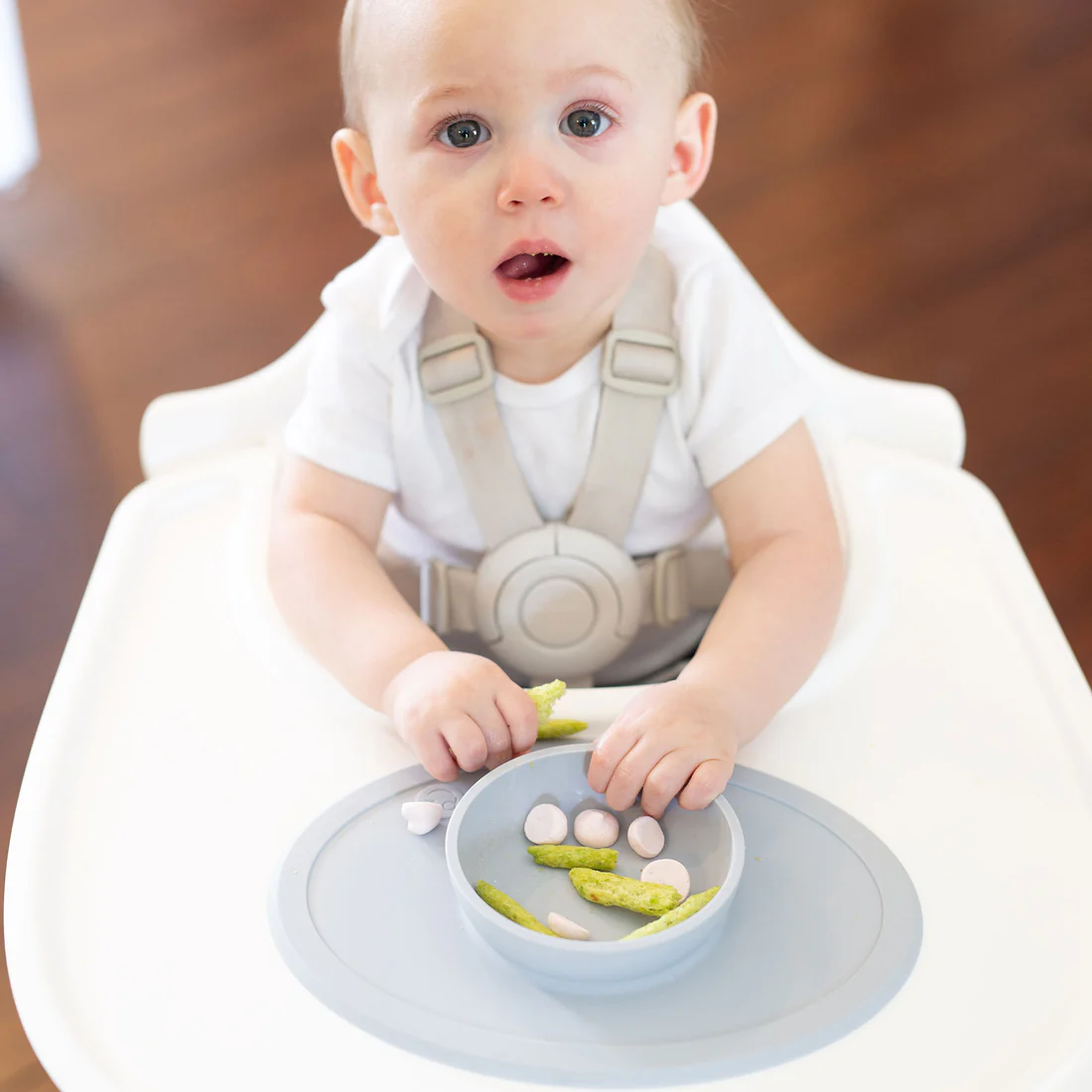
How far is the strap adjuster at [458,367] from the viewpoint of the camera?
0.66 metres

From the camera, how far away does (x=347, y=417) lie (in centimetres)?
67

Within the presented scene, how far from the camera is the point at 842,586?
2.09 feet

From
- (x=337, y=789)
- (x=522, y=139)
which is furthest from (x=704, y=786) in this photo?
(x=522, y=139)

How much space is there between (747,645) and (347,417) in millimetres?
211

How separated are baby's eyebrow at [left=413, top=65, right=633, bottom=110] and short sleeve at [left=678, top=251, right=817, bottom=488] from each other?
13 cm

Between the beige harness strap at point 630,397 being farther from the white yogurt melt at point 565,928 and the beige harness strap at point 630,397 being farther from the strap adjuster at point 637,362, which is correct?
the white yogurt melt at point 565,928

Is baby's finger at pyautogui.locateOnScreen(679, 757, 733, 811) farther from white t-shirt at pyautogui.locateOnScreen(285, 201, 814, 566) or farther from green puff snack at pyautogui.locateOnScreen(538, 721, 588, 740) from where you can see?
white t-shirt at pyautogui.locateOnScreen(285, 201, 814, 566)

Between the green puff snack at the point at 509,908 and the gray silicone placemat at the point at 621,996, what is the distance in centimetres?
1

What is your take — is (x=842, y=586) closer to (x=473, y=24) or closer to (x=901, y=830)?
(x=901, y=830)

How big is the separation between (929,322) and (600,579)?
26.3 inches

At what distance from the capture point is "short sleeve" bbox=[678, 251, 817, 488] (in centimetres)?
66

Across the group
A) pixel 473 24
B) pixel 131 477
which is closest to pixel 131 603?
pixel 473 24

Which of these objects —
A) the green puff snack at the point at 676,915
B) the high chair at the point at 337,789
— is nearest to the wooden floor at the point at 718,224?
the high chair at the point at 337,789

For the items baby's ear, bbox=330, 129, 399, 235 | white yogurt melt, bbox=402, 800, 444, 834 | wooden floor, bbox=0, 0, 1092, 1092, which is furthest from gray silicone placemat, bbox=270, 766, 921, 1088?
wooden floor, bbox=0, 0, 1092, 1092
